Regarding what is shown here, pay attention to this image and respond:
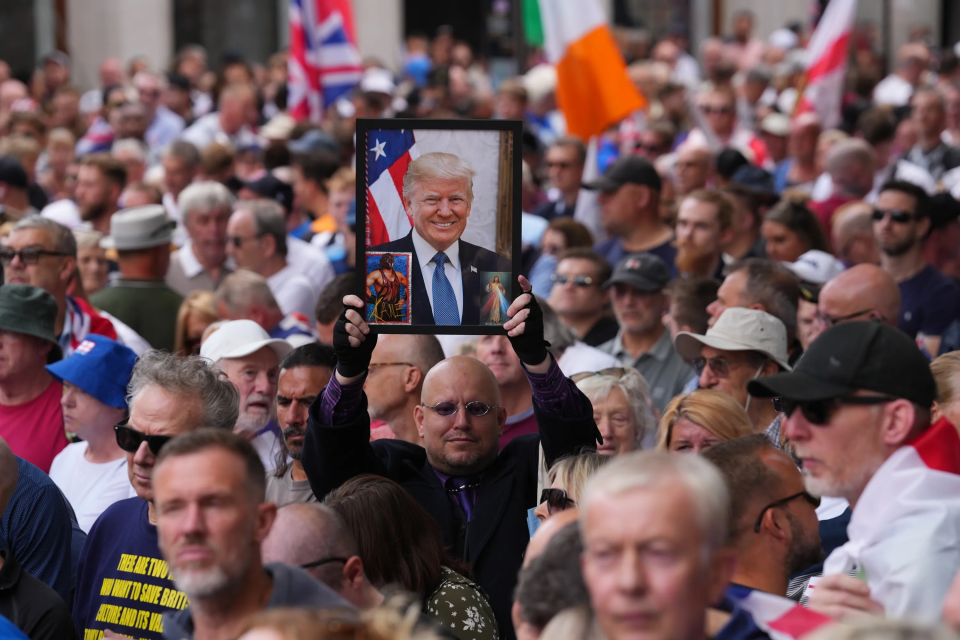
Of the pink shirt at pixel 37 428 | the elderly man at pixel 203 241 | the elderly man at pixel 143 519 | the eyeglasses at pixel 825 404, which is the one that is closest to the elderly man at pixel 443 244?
the elderly man at pixel 143 519

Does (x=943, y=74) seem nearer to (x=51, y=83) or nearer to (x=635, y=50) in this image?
(x=635, y=50)

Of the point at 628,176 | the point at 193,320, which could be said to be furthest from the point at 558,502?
the point at 628,176

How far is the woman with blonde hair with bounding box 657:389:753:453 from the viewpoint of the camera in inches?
188

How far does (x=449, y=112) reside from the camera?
16250 mm

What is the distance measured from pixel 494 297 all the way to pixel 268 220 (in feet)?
14.1

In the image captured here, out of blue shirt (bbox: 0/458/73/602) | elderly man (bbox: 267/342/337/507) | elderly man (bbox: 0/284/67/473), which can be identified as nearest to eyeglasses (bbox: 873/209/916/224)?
elderly man (bbox: 267/342/337/507)

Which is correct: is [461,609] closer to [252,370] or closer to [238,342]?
[252,370]

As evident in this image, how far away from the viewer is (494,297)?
4137 mm

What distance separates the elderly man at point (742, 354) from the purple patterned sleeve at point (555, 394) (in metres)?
1.54

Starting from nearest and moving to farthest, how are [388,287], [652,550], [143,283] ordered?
[652,550], [388,287], [143,283]

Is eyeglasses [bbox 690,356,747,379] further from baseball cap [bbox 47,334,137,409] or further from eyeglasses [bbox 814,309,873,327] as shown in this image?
baseball cap [bbox 47,334,137,409]

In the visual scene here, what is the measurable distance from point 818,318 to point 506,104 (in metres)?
7.76

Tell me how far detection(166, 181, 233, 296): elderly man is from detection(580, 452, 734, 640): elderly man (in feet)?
20.5

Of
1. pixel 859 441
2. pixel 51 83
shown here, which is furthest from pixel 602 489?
pixel 51 83
